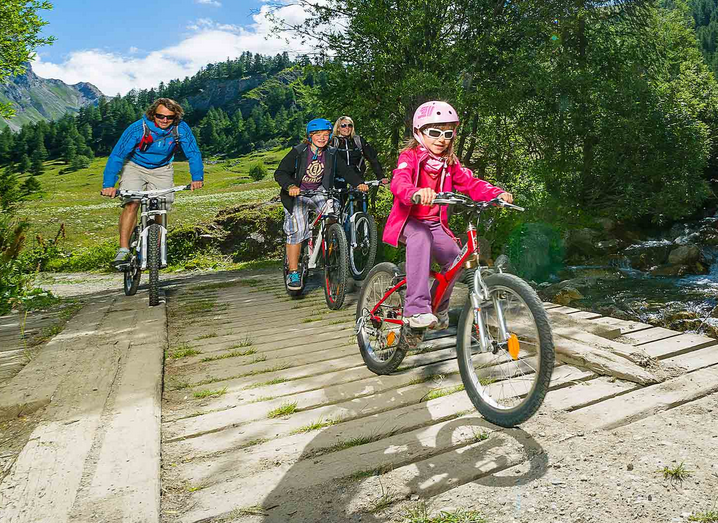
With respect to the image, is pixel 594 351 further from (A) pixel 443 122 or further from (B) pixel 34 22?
(B) pixel 34 22

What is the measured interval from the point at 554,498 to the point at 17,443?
9.88ft

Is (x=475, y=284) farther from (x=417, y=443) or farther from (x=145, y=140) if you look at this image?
(x=145, y=140)

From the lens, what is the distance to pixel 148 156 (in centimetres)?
721

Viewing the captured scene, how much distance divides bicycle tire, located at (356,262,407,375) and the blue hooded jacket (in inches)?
145

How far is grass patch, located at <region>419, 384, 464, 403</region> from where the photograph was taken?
3.69 meters

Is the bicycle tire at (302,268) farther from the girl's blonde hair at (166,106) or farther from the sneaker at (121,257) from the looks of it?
the girl's blonde hair at (166,106)

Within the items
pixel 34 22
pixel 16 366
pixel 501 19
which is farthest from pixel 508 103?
pixel 34 22

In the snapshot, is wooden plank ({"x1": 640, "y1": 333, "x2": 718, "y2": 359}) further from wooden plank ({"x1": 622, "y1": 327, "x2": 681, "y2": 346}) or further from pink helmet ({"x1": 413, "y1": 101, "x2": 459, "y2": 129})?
pink helmet ({"x1": 413, "y1": 101, "x2": 459, "y2": 129})

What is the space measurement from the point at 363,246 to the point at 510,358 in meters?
4.78

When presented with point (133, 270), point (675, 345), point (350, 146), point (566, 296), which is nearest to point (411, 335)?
point (675, 345)

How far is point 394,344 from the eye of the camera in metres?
4.19

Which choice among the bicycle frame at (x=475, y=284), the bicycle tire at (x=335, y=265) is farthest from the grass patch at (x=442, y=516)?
the bicycle tire at (x=335, y=265)

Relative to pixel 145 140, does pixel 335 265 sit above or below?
below

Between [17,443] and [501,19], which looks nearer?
[17,443]
